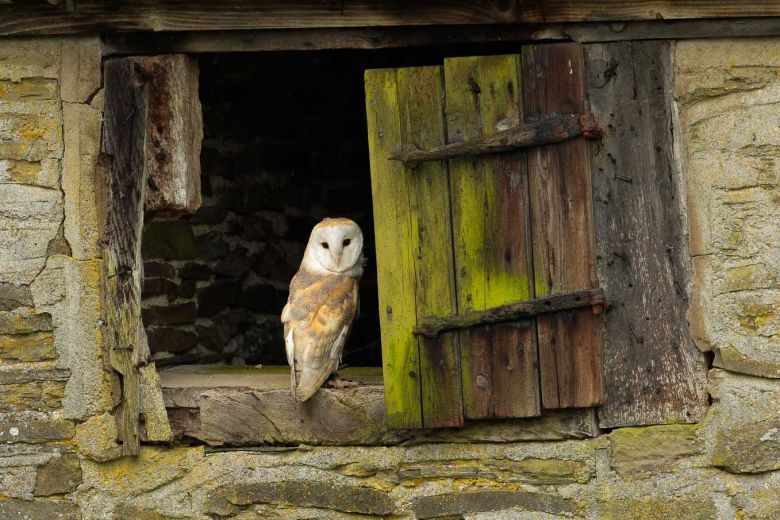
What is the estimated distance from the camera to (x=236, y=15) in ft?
13.5

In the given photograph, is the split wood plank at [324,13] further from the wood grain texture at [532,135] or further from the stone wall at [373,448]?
the wood grain texture at [532,135]

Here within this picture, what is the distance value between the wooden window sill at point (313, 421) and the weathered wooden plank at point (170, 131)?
2.57ft

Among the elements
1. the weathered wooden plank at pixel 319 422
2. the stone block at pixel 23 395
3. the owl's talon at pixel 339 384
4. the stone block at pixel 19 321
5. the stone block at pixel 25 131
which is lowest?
the weathered wooden plank at pixel 319 422

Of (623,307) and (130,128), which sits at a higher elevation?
(130,128)

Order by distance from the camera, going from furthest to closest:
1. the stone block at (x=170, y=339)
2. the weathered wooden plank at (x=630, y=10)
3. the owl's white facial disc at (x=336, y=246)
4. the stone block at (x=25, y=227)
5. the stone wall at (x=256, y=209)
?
the stone wall at (x=256, y=209), the stone block at (x=170, y=339), the owl's white facial disc at (x=336, y=246), the stone block at (x=25, y=227), the weathered wooden plank at (x=630, y=10)

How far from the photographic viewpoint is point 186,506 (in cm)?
433

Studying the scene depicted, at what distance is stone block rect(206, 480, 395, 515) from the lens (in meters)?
4.23

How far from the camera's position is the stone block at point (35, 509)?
425cm

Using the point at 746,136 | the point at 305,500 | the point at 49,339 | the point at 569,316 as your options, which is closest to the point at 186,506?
the point at 305,500

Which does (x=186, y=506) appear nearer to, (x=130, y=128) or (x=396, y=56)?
(x=130, y=128)

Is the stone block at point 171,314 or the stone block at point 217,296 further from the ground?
the stone block at point 217,296

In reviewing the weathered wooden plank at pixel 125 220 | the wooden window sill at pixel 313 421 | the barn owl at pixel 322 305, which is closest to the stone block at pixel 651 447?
the wooden window sill at pixel 313 421

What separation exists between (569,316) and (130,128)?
71.4 inches

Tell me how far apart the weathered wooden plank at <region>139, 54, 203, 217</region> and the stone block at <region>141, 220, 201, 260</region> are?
4.59 ft
